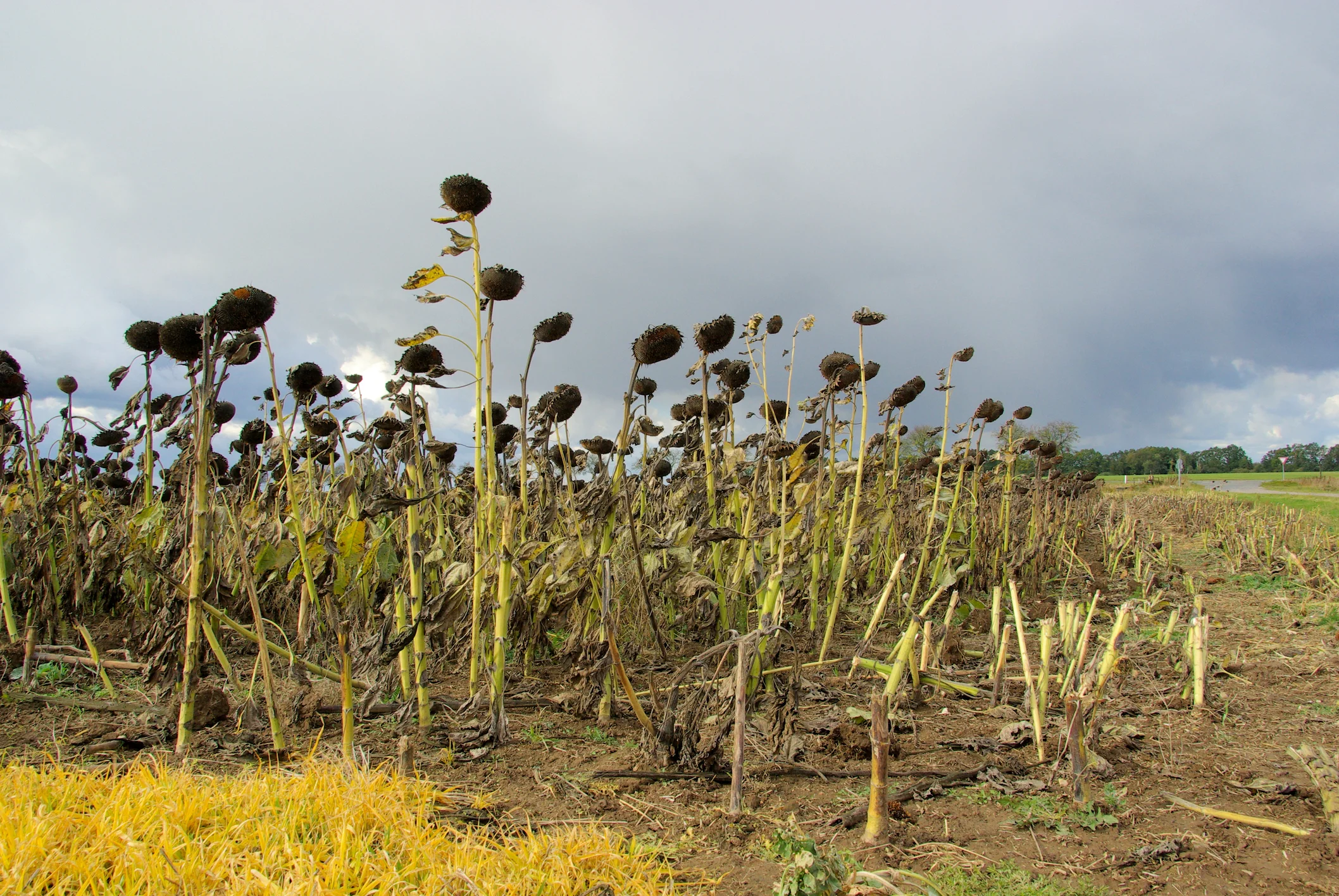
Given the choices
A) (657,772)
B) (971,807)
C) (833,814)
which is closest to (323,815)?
(657,772)

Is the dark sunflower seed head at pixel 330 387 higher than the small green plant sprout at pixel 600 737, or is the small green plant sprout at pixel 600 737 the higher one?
the dark sunflower seed head at pixel 330 387

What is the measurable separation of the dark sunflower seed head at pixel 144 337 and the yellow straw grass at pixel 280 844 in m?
1.82

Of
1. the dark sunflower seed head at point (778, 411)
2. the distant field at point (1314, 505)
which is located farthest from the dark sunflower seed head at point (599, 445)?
the distant field at point (1314, 505)

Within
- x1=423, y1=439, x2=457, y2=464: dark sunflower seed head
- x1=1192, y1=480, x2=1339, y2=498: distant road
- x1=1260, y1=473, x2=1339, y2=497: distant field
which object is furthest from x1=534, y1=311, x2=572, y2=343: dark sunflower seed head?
x1=1260, y1=473, x2=1339, y2=497: distant field

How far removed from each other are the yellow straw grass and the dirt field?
0.21 metres

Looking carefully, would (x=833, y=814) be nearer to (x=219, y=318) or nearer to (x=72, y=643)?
(x=219, y=318)

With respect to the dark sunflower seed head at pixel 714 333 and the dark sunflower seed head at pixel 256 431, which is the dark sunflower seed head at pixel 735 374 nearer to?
the dark sunflower seed head at pixel 714 333

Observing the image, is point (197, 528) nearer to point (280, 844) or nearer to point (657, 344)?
point (280, 844)

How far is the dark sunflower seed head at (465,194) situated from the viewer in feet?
9.32

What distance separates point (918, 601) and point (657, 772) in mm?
3757

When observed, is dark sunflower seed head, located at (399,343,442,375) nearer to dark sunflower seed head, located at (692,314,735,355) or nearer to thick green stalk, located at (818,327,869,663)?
dark sunflower seed head, located at (692,314,735,355)

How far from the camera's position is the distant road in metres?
33.2

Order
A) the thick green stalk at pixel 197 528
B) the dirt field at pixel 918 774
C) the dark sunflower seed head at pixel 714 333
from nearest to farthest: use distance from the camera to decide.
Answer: the dirt field at pixel 918 774, the thick green stalk at pixel 197 528, the dark sunflower seed head at pixel 714 333

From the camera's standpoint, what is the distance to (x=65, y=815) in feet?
7.20
